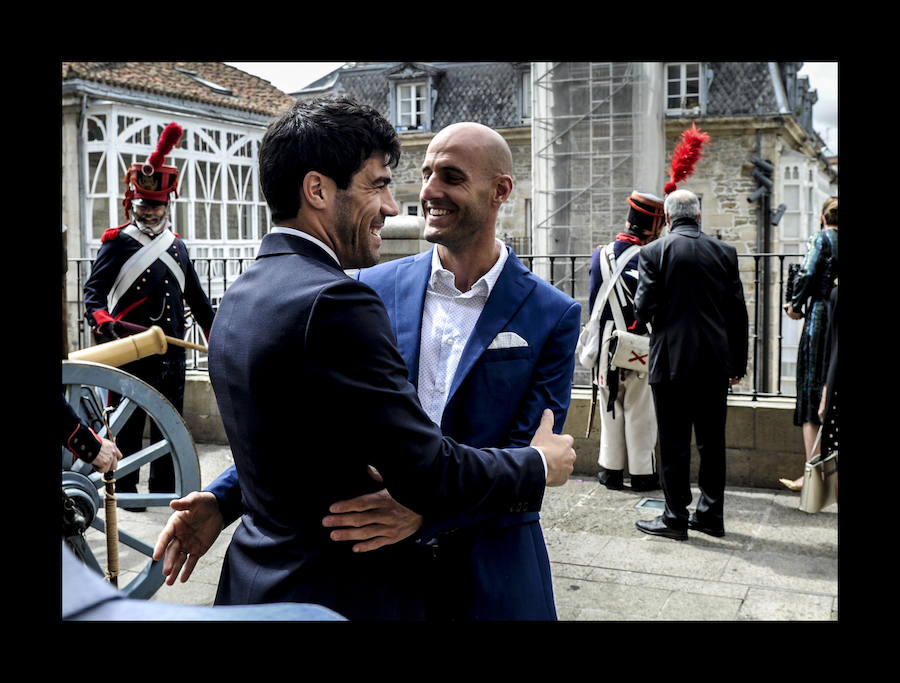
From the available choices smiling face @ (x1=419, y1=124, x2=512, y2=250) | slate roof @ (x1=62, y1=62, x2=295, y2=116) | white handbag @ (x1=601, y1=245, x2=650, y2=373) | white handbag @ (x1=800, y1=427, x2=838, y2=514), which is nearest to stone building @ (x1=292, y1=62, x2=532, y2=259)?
slate roof @ (x1=62, y1=62, x2=295, y2=116)

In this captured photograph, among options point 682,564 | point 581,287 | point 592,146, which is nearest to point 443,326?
point 682,564

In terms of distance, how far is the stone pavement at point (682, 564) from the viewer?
4.66 m

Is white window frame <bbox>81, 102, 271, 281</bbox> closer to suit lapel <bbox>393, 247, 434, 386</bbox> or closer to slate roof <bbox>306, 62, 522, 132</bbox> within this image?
slate roof <bbox>306, 62, 522, 132</bbox>

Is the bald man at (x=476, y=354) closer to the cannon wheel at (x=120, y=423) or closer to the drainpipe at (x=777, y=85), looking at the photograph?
the cannon wheel at (x=120, y=423)

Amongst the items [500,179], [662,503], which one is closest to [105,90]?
[662,503]

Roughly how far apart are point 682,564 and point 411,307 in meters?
3.40

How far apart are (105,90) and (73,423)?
59.9 feet

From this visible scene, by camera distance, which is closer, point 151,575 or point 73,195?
point 151,575

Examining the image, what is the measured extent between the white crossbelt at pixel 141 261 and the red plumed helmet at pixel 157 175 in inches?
8.3

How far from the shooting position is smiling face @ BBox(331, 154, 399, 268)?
203 centimetres

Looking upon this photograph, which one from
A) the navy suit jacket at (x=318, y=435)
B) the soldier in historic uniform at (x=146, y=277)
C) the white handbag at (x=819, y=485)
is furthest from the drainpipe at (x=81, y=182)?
the navy suit jacket at (x=318, y=435)

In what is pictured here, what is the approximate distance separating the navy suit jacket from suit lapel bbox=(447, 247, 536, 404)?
40 centimetres
